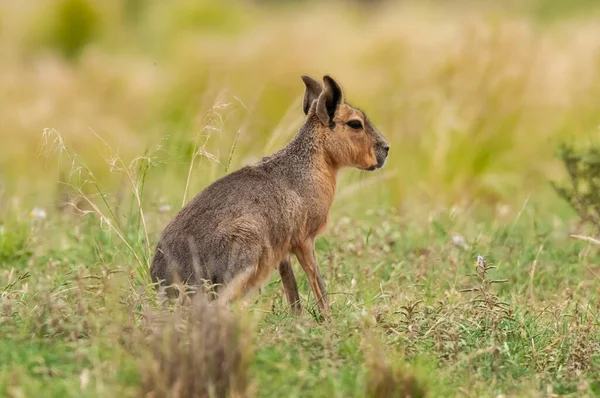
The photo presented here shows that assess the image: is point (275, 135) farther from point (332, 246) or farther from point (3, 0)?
point (3, 0)

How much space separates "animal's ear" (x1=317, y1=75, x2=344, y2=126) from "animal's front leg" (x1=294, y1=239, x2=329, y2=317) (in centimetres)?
72

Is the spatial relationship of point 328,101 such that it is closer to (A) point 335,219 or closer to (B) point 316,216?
(B) point 316,216

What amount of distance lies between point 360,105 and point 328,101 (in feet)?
17.8

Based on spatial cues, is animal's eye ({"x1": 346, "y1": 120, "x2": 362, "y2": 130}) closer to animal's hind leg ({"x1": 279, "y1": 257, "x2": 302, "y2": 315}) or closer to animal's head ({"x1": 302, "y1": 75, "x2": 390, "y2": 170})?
animal's head ({"x1": 302, "y1": 75, "x2": 390, "y2": 170})

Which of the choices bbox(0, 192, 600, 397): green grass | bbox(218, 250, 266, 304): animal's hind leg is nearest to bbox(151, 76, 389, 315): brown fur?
bbox(218, 250, 266, 304): animal's hind leg

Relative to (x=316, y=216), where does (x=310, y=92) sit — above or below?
above

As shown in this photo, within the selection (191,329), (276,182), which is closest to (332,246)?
(276,182)

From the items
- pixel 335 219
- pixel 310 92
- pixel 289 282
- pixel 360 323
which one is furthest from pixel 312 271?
pixel 335 219

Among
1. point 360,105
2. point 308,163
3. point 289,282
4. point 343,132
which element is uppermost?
point 343,132

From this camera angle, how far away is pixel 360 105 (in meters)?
11.2

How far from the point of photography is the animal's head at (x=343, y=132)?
19.2 ft

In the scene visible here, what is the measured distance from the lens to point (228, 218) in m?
5.09

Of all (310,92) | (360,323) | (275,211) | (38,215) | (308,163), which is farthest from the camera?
(38,215)

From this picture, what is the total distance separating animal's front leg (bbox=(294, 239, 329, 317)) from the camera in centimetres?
545
